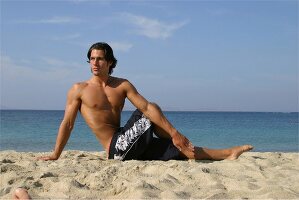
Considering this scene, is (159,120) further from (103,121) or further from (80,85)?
(80,85)

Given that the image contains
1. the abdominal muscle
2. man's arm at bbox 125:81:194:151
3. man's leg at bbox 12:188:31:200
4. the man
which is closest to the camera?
man's leg at bbox 12:188:31:200

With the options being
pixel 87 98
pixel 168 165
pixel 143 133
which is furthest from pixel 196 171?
pixel 87 98

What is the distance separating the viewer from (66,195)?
3.05 metres

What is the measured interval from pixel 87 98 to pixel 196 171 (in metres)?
1.58

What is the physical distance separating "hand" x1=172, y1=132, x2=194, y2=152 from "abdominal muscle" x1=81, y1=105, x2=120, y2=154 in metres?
0.72

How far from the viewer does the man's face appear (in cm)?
461

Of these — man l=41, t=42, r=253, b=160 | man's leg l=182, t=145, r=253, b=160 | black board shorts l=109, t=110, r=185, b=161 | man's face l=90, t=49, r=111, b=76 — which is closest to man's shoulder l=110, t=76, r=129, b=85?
man l=41, t=42, r=253, b=160

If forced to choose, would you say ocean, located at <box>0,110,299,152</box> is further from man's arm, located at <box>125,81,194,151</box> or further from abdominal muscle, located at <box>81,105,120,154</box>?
man's arm, located at <box>125,81,194,151</box>

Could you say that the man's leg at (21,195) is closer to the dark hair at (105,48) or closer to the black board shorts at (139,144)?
the black board shorts at (139,144)

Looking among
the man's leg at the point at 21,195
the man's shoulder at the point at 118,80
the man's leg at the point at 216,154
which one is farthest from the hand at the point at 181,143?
the man's leg at the point at 21,195

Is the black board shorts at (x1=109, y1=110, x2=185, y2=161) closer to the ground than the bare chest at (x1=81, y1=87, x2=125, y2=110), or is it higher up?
closer to the ground

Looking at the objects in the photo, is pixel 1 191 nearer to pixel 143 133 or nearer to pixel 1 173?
pixel 1 173

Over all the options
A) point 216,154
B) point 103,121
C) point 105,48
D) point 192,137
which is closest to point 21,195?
point 103,121

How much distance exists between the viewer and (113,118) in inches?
184
